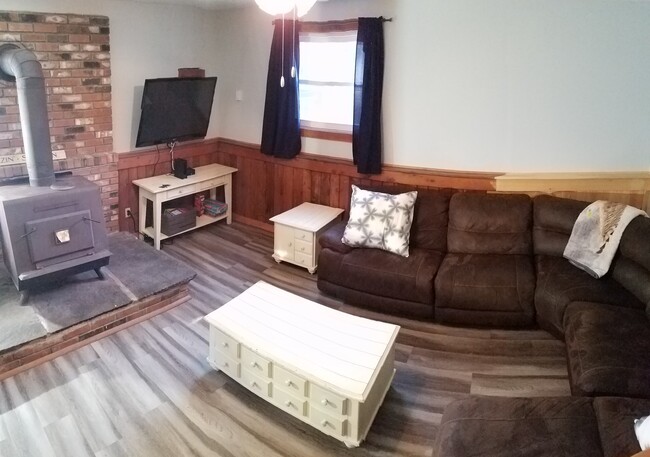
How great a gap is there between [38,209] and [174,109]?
173 cm

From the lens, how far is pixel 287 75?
4.33 meters

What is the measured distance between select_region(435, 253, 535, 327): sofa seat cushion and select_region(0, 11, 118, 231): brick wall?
2971mm

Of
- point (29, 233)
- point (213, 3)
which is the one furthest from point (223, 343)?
point (213, 3)

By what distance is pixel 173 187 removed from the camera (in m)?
4.32

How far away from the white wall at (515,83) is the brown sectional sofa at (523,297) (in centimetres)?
45

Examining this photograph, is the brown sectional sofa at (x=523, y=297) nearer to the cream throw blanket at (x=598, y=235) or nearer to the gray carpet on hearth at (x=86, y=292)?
the cream throw blanket at (x=598, y=235)

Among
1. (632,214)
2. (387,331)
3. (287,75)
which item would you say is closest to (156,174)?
(287,75)

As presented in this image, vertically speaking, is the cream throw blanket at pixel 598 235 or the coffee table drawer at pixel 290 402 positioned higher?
the cream throw blanket at pixel 598 235

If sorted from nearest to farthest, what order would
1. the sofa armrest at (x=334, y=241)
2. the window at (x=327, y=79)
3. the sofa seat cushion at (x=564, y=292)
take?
the sofa seat cushion at (x=564, y=292) < the sofa armrest at (x=334, y=241) < the window at (x=327, y=79)

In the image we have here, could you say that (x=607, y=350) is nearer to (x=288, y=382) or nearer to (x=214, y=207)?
(x=288, y=382)

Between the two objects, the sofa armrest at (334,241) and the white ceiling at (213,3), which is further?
the white ceiling at (213,3)

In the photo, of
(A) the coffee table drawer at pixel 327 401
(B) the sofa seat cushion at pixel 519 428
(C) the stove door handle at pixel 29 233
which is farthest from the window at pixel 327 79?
(B) the sofa seat cushion at pixel 519 428

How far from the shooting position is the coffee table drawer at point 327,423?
228 cm

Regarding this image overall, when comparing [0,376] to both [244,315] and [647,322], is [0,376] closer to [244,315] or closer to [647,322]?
[244,315]
